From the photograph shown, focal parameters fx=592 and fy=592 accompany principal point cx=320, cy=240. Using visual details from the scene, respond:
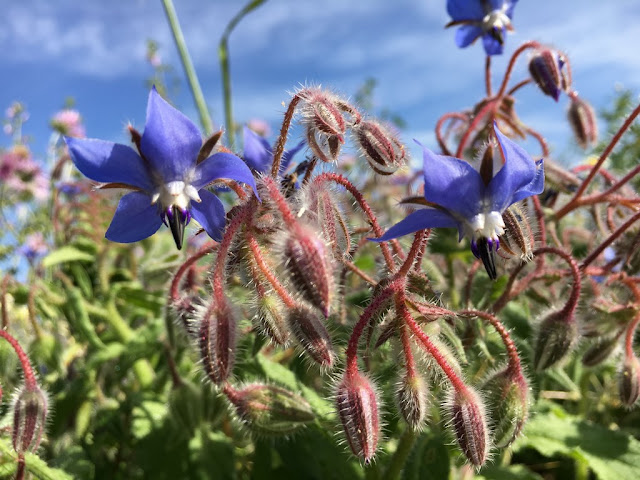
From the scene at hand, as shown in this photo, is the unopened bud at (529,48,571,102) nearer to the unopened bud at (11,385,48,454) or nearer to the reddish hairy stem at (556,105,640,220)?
the reddish hairy stem at (556,105,640,220)

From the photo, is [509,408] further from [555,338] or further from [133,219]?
[133,219]

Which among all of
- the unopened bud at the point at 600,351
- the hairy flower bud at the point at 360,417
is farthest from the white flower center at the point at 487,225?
the unopened bud at the point at 600,351


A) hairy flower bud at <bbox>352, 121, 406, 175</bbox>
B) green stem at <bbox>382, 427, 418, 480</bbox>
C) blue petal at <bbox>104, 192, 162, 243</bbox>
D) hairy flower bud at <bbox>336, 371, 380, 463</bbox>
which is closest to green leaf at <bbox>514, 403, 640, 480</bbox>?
green stem at <bbox>382, 427, 418, 480</bbox>

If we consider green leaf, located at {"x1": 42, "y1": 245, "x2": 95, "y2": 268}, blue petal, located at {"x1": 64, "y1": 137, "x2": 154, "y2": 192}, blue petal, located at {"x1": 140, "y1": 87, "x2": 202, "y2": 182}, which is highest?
blue petal, located at {"x1": 140, "y1": 87, "x2": 202, "y2": 182}

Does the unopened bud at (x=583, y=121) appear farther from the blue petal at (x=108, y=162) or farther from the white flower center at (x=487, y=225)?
the blue petal at (x=108, y=162)

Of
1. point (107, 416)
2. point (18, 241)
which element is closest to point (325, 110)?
point (107, 416)

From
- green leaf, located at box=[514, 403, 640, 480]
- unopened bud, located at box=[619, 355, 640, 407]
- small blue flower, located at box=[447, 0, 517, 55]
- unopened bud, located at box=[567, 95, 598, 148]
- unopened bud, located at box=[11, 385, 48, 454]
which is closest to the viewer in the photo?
unopened bud, located at box=[11, 385, 48, 454]
